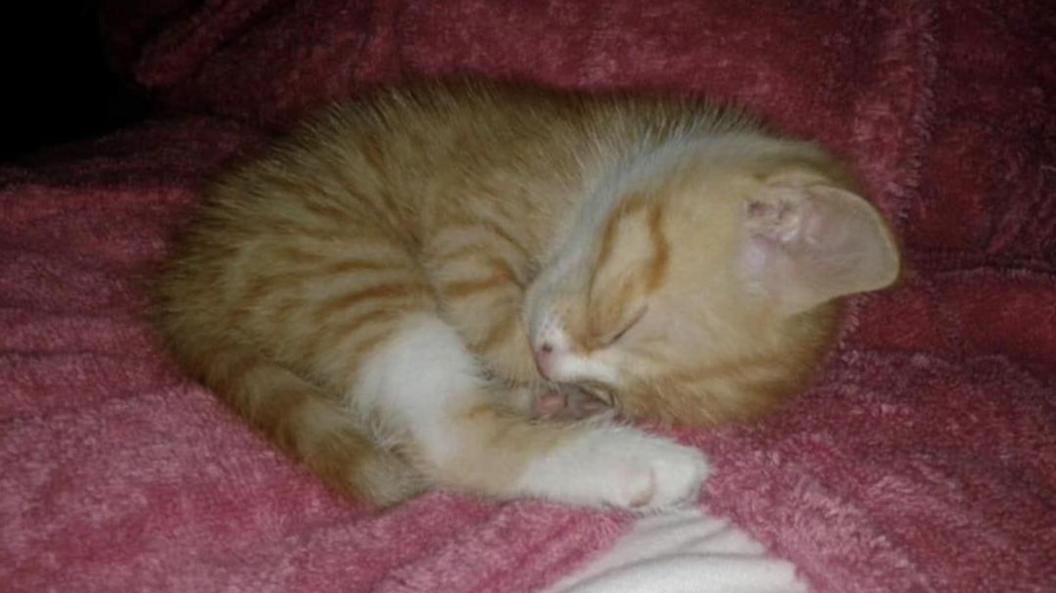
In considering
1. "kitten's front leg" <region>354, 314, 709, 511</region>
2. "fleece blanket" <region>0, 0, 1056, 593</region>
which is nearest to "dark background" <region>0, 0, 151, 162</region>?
"fleece blanket" <region>0, 0, 1056, 593</region>

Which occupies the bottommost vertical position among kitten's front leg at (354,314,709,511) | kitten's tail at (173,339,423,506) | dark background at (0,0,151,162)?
kitten's front leg at (354,314,709,511)

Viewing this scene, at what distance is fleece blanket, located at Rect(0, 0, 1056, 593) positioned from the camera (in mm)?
988

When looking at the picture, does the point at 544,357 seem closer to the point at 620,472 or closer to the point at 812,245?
the point at 620,472

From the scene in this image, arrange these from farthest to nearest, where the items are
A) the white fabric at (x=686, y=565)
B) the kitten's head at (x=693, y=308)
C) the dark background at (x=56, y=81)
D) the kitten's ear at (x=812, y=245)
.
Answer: the dark background at (x=56, y=81), the kitten's head at (x=693, y=308), the kitten's ear at (x=812, y=245), the white fabric at (x=686, y=565)

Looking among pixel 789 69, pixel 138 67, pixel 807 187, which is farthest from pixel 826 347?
pixel 138 67

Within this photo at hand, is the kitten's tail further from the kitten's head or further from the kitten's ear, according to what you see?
the kitten's ear

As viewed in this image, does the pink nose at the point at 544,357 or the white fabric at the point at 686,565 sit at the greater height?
the pink nose at the point at 544,357

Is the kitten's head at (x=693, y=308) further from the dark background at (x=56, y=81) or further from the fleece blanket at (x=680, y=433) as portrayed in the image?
the dark background at (x=56, y=81)

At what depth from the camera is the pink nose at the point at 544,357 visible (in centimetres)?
124

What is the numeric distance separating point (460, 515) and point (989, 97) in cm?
110

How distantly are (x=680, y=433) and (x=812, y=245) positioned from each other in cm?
28

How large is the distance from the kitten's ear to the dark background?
1.44m

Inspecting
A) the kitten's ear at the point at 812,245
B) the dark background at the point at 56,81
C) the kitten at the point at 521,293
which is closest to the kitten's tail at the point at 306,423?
the kitten at the point at 521,293

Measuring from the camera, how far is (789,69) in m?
1.57
